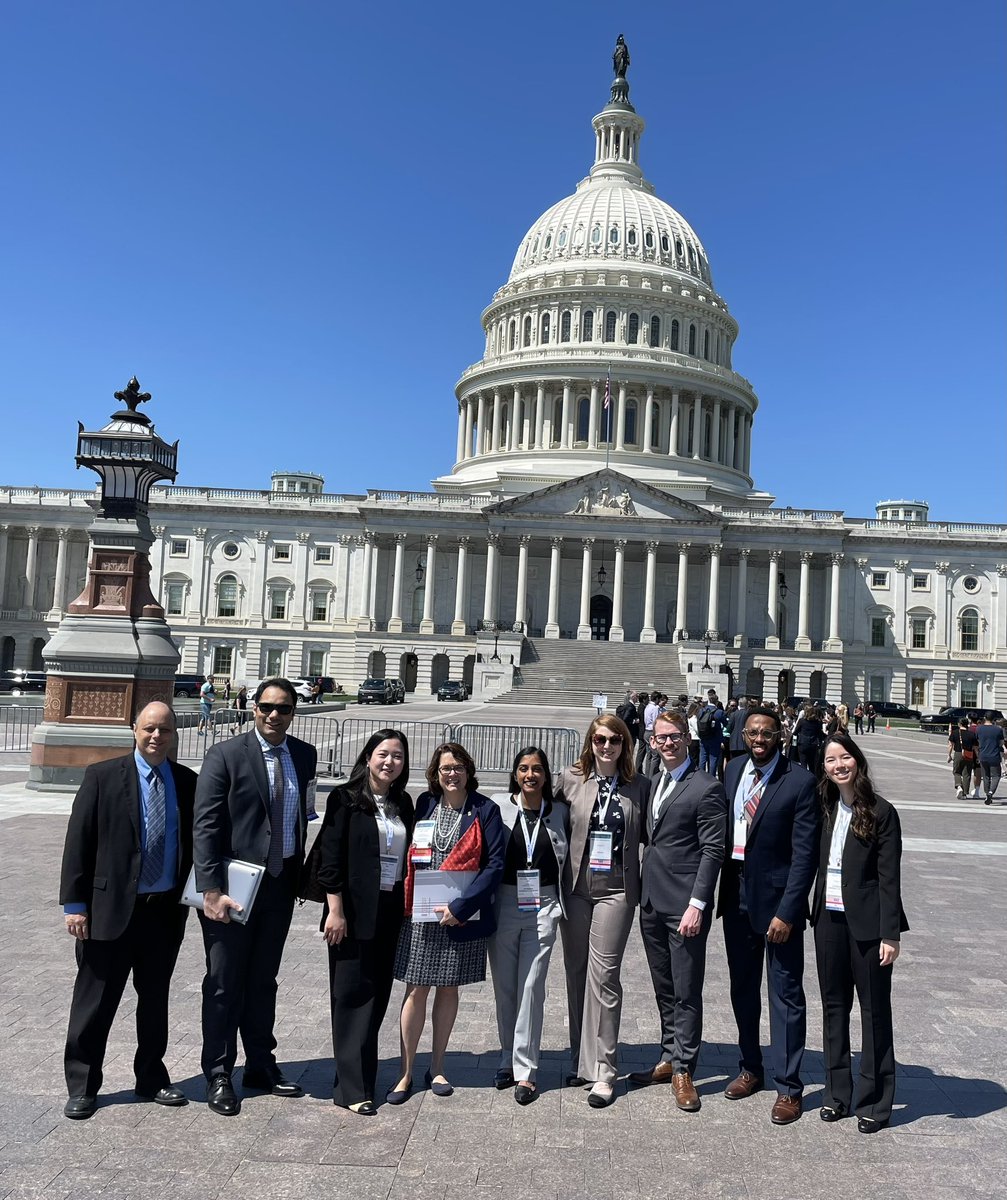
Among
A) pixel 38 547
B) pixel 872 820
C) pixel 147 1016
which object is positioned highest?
pixel 38 547

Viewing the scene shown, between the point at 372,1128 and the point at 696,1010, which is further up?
the point at 696,1010

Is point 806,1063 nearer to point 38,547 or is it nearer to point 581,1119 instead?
point 581,1119

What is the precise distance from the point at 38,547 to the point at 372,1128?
8589 centimetres

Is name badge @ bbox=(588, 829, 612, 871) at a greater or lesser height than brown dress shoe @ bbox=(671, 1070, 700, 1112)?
greater

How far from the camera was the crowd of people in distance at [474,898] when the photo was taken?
667cm

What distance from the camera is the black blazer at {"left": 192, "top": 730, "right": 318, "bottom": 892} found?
6.64 meters

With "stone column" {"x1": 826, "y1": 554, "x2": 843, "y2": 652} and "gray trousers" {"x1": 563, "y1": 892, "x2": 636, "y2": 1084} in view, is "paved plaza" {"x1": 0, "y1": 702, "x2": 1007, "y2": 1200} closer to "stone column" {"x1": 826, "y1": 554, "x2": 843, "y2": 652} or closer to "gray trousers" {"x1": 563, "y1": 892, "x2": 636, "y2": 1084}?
"gray trousers" {"x1": 563, "y1": 892, "x2": 636, "y2": 1084}

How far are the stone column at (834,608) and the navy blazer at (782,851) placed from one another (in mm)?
73299

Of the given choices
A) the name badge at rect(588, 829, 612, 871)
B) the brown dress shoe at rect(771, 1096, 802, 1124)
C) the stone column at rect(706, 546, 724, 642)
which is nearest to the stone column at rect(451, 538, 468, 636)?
the stone column at rect(706, 546, 724, 642)

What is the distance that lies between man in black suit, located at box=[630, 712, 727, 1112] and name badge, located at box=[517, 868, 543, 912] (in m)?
0.84

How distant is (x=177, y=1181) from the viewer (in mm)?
5613

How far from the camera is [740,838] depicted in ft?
24.3

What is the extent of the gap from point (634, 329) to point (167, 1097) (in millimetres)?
92091

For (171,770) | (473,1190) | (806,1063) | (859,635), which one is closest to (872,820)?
(806,1063)
